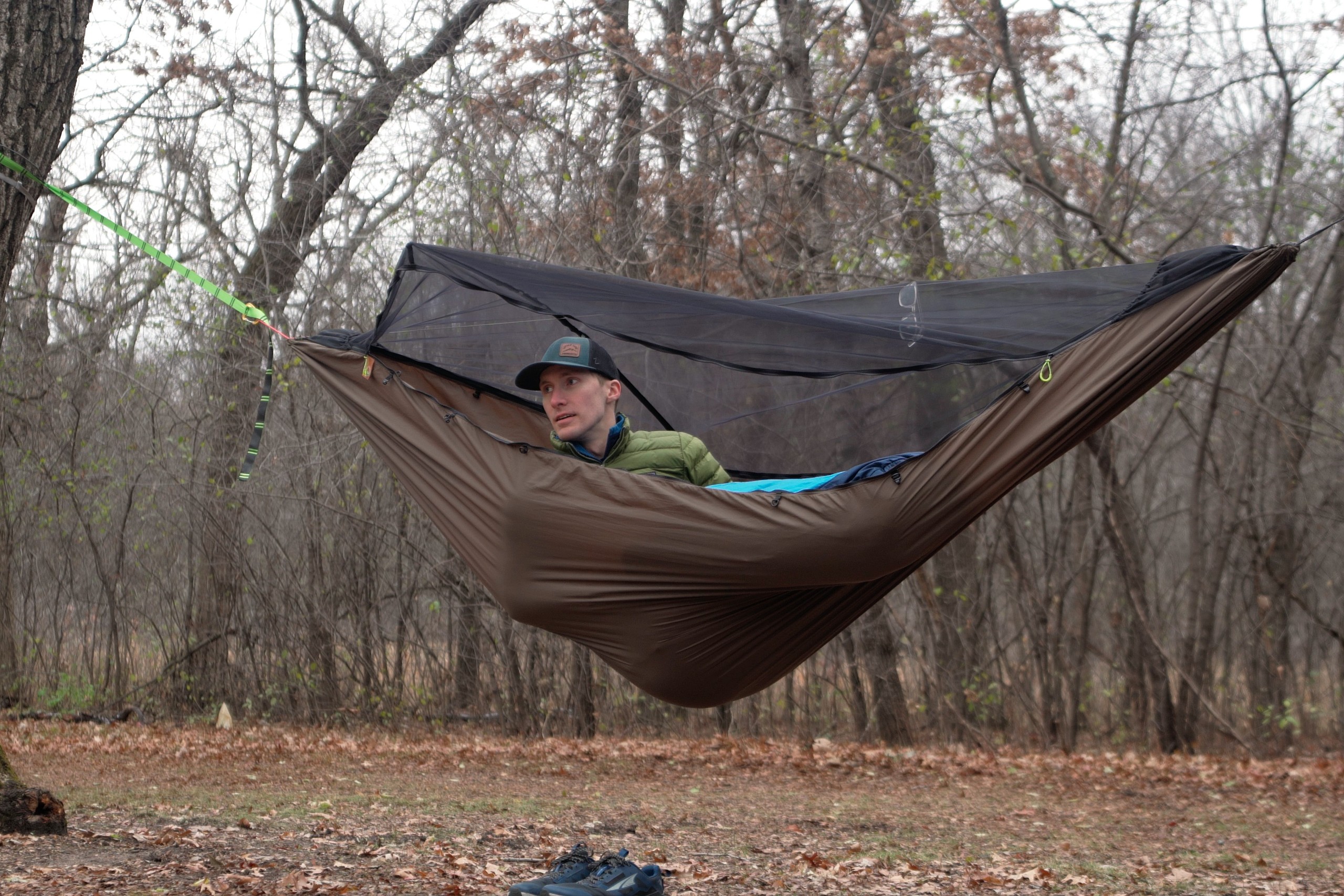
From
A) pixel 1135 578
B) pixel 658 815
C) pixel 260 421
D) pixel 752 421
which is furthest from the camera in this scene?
pixel 1135 578

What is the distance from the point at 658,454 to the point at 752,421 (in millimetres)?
716

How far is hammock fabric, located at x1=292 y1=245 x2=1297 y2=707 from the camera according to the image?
250 centimetres

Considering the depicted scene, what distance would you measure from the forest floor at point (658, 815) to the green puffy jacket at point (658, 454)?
A: 1.17 metres

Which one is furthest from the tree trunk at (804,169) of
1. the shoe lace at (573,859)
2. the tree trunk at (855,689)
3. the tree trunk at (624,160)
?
the shoe lace at (573,859)

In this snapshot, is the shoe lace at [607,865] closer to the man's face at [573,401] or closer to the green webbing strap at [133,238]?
the man's face at [573,401]

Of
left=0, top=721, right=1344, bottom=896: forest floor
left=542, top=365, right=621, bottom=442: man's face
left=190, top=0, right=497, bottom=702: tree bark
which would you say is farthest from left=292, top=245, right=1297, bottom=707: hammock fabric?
left=190, top=0, right=497, bottom=702: tree bark

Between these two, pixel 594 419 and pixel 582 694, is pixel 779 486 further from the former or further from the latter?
pixel 582 694

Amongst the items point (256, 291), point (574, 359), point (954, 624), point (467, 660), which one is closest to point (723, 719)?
point (954, 624)

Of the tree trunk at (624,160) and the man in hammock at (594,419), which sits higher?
the tree trunk at (624,160)

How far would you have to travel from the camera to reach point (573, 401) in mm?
2826

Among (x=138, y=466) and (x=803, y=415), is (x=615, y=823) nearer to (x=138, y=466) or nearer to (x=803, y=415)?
(x=803, y=415)

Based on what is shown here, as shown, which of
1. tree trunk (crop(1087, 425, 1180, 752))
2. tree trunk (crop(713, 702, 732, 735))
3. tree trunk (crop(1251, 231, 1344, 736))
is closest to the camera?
tree trunk (crop(1087, 425, 1180, 752))

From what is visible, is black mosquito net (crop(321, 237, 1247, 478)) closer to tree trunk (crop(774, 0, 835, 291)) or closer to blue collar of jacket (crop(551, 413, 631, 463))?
blue collar of jacket (crop(551, 413, 631, 463))

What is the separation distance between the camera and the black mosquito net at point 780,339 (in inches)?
114
